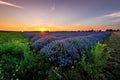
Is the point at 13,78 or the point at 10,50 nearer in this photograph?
the point at 13,78

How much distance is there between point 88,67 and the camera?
17.0 feet

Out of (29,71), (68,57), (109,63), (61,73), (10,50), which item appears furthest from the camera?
(10,50)

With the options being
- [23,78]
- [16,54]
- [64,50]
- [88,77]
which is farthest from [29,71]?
[16,54]

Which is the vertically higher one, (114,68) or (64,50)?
(64,50)

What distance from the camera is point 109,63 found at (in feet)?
21.8

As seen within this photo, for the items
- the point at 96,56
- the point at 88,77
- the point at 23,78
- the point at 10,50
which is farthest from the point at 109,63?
the point at 10,50

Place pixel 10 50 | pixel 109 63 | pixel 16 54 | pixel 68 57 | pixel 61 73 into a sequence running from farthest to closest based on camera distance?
pixel 10 50 < pixel 16 54 < pixel 109 63 < pixel 68 57 < pixel 61 73

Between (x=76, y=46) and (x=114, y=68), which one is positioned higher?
(x=76, y=46)

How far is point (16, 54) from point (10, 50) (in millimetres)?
756

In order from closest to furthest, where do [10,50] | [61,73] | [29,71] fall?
[61,73], [29,71], [10,50]

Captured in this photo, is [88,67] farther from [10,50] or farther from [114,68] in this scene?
[10,50]

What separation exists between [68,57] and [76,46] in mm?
846

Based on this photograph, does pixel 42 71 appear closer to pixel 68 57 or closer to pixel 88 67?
pixel 68 57

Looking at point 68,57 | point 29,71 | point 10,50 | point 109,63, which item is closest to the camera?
point 68,57
